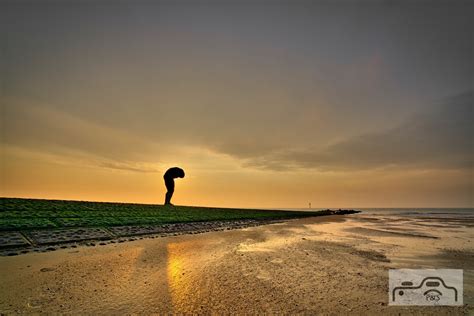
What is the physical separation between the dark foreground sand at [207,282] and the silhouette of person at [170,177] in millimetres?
32140

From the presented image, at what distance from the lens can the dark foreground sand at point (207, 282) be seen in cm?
498

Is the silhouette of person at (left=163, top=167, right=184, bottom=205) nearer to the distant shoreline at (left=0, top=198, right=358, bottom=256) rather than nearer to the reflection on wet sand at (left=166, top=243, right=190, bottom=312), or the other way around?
the distant shoreline at (left=0, top=198, right=358, bottom=256)

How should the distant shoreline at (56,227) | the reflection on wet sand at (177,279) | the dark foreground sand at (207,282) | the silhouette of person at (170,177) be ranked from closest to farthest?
the dark foreground sand at (207,282) → the reflection on wet sand at (177,279) → the distant shoreline at (56,227) → the silhouette of person at (170,177)

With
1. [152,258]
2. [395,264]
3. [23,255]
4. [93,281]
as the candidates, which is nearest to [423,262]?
[395,264]

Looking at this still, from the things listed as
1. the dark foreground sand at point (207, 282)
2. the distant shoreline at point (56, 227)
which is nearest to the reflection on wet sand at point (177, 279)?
the dark foreground sand at point (207, 282)

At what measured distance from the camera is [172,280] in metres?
6.88

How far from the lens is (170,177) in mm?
43562

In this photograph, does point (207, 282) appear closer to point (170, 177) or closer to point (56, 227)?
point (56, 227)

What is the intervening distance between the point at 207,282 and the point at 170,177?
126 feet

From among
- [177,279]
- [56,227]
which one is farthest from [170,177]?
[177,279]

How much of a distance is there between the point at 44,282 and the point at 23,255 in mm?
4433

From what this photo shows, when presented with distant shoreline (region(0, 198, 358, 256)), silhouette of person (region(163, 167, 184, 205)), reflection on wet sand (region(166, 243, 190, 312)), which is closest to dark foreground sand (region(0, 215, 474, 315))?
reflection on wet sand (region(166, 243, 190, 312))

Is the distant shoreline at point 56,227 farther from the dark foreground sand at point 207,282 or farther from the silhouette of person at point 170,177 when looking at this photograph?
the silhouette of person at point 170,177

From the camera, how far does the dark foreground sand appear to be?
4.98 meters
